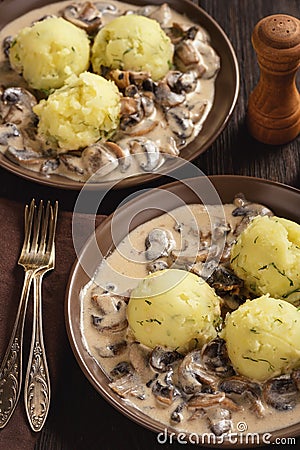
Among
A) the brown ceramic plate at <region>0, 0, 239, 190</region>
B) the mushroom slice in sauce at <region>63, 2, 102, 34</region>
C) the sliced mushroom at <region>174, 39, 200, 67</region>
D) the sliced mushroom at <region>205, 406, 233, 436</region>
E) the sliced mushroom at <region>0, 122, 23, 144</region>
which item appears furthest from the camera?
the mushroom slice in sauce at <region>63, 2, 102, 34</region>

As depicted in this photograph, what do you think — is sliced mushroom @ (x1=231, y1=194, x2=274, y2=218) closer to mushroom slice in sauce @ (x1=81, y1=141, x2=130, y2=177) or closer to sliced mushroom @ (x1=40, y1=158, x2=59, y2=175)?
mushroom slice in sauce @ (x1=81, y1=141, x2=130, y2=177)

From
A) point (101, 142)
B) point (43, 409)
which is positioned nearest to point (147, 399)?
point (43, 409)

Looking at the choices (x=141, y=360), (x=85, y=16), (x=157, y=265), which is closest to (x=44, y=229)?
(x=157, y=265)

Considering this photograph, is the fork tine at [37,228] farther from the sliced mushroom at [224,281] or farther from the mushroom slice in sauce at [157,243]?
the sliced mushroom at [224,281]

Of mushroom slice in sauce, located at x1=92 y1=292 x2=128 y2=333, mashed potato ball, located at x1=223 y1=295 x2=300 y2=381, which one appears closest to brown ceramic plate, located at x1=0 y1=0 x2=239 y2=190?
mushroom slice in sauce, located at x1=92 y1=292 x2=128 y2=333

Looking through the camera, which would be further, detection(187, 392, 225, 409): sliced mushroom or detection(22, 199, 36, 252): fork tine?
detection(22, 199, 36, 252): fork tine

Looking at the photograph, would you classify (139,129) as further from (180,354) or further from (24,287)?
(180,354)
